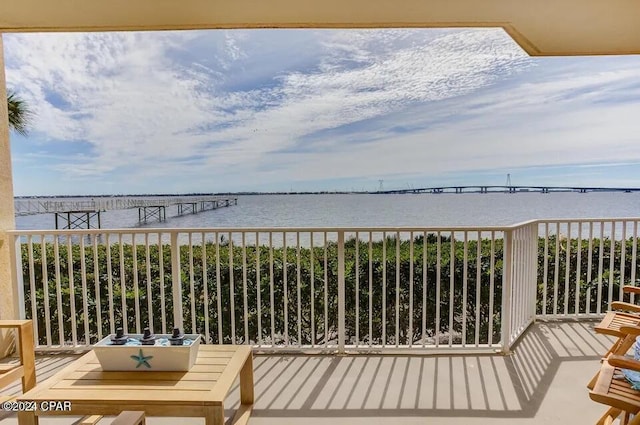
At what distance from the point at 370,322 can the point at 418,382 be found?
66 cm

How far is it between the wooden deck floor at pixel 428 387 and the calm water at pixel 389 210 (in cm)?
888

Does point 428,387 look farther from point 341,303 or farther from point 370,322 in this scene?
point 341,303

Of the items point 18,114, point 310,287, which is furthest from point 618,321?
point 18,114

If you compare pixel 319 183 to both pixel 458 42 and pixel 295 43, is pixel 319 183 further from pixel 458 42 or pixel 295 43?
pixel 458 42

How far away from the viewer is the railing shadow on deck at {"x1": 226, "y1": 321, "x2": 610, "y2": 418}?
220 centimetres

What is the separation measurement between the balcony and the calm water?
767 centimetres

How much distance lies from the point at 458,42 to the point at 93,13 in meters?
8.37

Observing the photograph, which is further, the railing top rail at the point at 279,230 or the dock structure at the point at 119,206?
the dock structure at the point at 119,206

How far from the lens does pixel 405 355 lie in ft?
9.62

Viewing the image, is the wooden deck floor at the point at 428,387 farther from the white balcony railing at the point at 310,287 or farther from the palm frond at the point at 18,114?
the palm frond at the point at 18,114

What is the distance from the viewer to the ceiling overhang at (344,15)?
96.4 inches

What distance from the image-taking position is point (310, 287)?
3.58 meters

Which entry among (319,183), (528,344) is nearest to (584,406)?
(528,344)

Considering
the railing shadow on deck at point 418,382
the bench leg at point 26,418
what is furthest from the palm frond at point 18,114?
the railing shadow on deck at point 418,382
